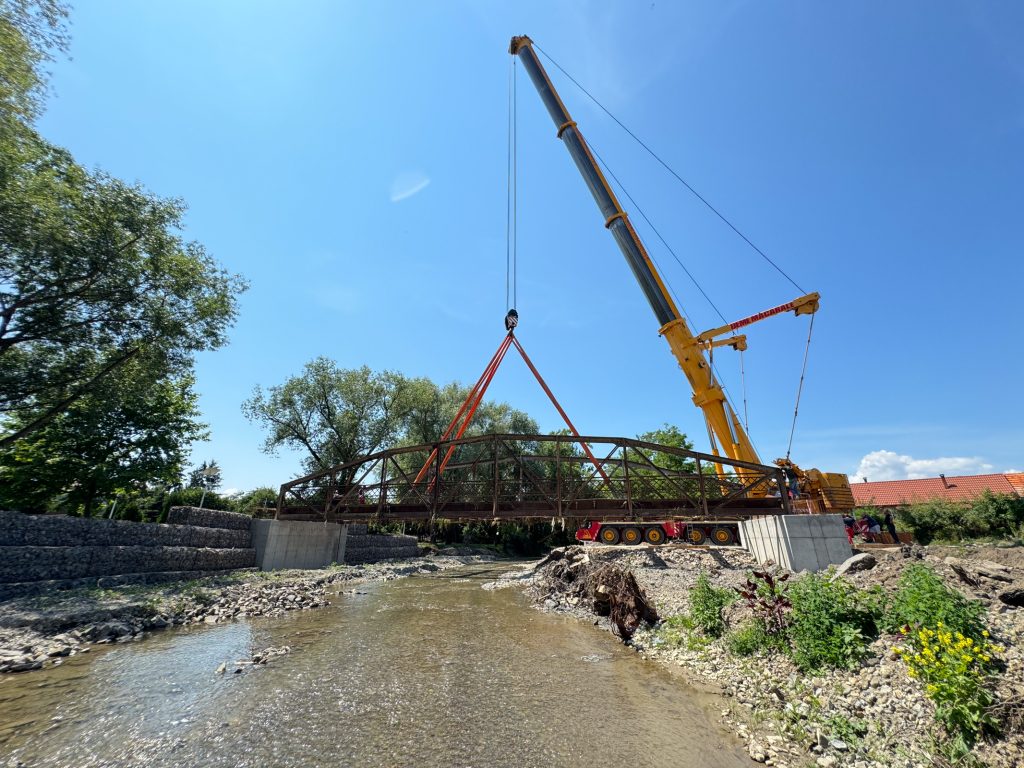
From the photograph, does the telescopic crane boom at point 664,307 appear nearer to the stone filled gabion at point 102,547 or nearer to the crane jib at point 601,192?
the crane jib at point 601,192

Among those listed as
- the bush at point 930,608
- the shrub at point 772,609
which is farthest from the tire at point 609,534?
the bush at point 930,608

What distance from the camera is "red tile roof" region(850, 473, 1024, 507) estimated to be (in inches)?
1581

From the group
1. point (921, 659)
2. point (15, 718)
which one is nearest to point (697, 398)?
point (921, 659)

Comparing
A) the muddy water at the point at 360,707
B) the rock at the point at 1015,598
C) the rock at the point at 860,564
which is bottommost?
the muddy water at the point at 360,707

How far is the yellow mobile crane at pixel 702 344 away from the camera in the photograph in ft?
63.0

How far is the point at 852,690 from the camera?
578 cm

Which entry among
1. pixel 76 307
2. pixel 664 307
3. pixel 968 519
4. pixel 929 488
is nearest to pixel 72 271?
pixel 76 307

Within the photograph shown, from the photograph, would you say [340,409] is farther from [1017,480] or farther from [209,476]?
[1017,480]

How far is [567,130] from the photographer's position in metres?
25.3

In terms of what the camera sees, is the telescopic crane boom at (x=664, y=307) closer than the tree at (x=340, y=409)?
Yes

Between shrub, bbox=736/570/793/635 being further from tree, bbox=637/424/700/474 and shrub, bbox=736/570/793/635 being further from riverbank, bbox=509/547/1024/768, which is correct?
tree, bbox=637/424/700/474

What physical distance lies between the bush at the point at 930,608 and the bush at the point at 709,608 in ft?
11.0

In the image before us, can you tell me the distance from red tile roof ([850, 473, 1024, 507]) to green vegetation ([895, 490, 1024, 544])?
11.2 meters

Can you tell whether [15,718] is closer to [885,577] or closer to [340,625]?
[340,625]
